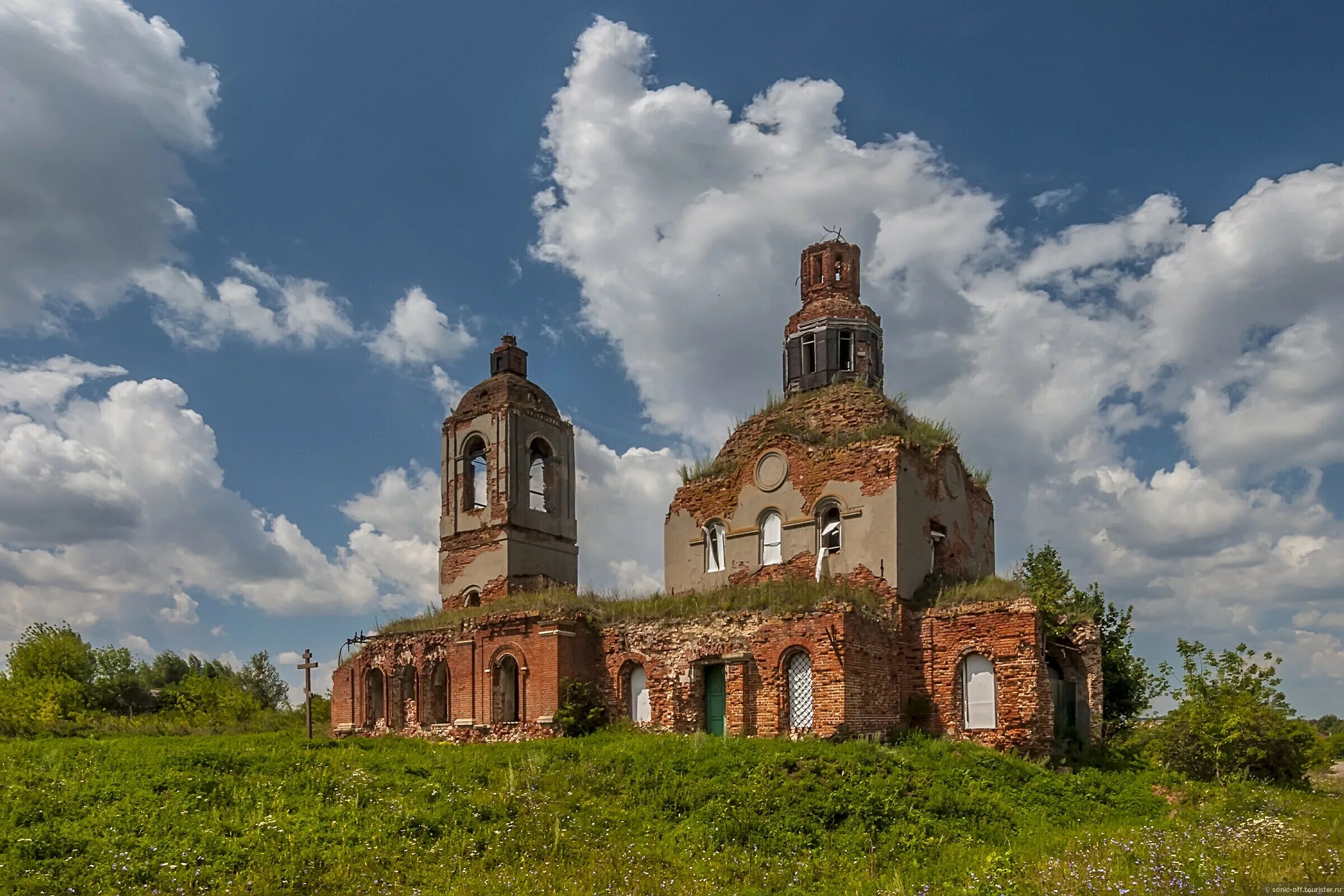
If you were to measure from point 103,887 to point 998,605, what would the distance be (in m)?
16.5

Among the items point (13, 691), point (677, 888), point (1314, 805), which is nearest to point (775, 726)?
point (677, 888)

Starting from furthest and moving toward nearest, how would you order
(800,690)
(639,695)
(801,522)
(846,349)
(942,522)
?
(846,349)
(942,522)
(801,522)
(639,695)
(800,690)

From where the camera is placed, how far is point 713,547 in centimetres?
2644

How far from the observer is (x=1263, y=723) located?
21141 millimetres

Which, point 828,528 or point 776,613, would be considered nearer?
point 776,613

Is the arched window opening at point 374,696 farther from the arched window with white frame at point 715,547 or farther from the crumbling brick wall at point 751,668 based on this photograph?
the arched window with white frame at point 715,547

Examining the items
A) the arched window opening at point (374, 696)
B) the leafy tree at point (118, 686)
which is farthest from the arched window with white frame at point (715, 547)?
the leafy tree at point (118, 686)

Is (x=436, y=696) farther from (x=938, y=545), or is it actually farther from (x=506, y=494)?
(x=938, y=545)

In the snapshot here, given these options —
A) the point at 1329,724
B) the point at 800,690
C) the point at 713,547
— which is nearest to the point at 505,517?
the point at 713,547

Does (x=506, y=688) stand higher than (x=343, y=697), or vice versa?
(x=506, y=688)

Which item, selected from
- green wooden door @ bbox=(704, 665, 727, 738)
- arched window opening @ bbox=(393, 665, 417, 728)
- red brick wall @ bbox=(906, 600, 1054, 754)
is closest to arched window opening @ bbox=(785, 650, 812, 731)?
green wooden door @ bbox=(704, 665, 727, 738)

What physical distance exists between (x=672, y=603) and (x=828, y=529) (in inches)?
169

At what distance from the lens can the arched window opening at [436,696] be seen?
83.0ft

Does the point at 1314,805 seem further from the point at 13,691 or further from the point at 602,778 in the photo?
the point at 13,691
